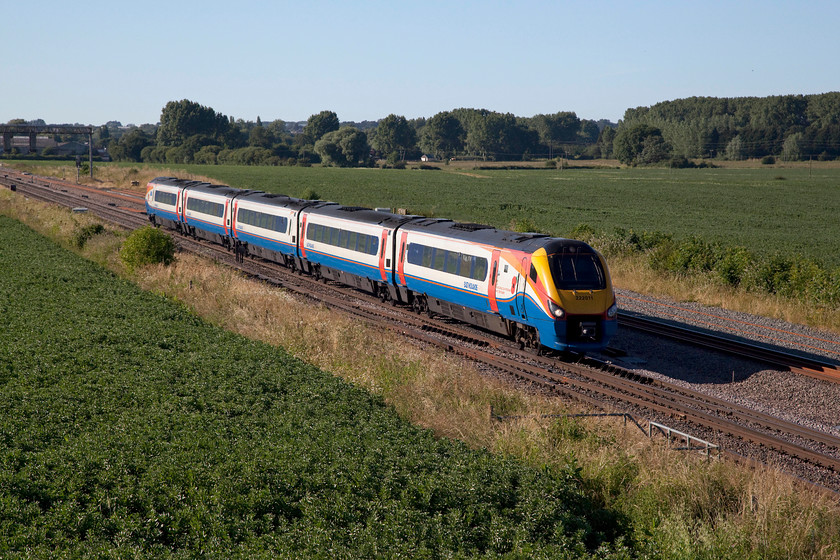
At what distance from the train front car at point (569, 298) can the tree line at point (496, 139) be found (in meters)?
137

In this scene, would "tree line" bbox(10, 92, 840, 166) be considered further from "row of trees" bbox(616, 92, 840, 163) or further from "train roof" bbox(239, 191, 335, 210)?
"train roof" bbox(239, 191, 335, 210)

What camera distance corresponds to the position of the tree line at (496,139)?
502 ft

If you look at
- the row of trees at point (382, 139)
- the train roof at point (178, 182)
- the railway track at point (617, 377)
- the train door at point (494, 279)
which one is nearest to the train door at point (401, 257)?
the railway track at point (617, 377)

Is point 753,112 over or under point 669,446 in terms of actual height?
over

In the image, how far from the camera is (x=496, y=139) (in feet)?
605

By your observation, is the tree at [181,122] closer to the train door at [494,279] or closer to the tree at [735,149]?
the tree at [735,149]

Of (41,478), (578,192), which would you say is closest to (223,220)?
(41,478)

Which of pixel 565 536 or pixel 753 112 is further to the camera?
pixel 753 112

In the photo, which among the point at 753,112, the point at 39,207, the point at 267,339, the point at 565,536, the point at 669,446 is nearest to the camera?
the point at 565,536

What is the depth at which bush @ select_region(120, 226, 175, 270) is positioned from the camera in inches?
1193

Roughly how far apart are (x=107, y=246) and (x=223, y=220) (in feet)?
18.9

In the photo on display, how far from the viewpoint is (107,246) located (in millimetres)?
34844

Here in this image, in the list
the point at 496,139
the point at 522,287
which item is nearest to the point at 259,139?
the point at 496,139

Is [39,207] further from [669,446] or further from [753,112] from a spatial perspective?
[753,112]
